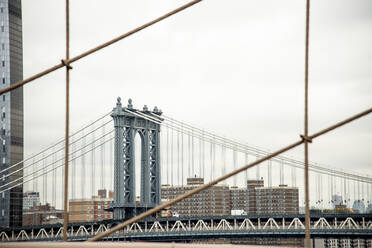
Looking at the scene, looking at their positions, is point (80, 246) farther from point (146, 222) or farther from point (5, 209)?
point (5, 209)

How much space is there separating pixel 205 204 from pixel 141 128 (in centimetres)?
11598

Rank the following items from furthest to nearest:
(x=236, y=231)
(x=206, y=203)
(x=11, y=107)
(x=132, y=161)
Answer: (x=206, y=203) → (x=11, y=107) → (x=132, y=161) → (x=236, y=231)

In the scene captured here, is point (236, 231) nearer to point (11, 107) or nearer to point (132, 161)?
point (132, 161)

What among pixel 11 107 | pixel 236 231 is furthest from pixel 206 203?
pixel 236 231

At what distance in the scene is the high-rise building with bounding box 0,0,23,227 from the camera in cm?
9665

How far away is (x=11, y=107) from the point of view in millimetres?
98312

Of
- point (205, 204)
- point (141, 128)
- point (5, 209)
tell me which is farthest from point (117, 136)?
point (205, 204)

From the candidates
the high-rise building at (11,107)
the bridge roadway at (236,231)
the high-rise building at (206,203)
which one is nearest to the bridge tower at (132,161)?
the bridge roadway at (236,231)

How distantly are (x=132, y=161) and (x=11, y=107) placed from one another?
3229cm

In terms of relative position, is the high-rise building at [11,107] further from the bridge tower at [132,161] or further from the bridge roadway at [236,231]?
the bridge tower at [132,161]

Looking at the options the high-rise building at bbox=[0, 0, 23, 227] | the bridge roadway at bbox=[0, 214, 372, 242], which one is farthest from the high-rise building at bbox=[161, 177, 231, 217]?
the bridge roadway at bbox=[0, 214, 372, 242]

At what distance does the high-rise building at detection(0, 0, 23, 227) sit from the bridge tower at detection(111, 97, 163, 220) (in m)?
28.8

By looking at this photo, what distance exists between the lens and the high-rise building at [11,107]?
96.7m

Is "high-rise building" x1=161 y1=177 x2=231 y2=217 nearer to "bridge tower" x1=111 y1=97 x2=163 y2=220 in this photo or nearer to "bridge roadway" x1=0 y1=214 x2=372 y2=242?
"bridge tower" x1=111 y1=97 x2=163 y2=220
